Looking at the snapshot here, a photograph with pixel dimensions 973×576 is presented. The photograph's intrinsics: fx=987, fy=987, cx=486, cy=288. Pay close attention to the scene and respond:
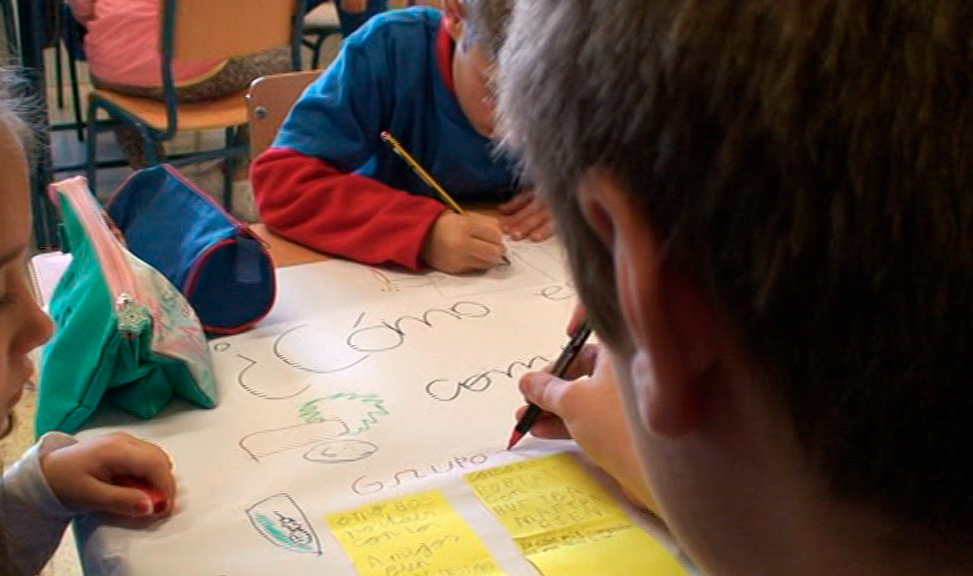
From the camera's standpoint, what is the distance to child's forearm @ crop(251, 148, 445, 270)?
1.20 m

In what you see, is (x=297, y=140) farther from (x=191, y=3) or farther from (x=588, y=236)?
(x=191, y=3)

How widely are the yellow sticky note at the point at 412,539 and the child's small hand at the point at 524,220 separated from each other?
→ 58 centimetres

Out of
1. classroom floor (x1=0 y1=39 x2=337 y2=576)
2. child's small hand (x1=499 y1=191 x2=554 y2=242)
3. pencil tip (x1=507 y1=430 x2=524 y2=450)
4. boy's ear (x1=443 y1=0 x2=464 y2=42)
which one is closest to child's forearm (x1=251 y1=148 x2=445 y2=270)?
child's small hand (x1=499 y1=191 x2=554 y2=242)

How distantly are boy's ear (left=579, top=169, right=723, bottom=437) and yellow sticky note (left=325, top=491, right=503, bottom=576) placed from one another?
1.07 feet

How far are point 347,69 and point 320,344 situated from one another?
49 centimetres

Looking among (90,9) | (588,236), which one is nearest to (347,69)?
(588,236)

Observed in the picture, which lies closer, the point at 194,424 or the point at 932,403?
the point at 932,403

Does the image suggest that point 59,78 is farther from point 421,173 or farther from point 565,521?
point 565,521

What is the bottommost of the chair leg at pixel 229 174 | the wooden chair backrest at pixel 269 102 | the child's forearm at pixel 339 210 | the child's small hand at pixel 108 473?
the chair leg at pixel 229 174

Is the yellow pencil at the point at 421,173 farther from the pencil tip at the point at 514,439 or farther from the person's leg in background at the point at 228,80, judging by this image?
the person's leg in background at the point at 228,80

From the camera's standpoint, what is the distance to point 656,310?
405mm

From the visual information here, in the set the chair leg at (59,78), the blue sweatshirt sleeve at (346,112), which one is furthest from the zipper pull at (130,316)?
the chair leg at (59,78)

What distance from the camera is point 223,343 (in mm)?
1009

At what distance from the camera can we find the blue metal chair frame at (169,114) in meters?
2.49
